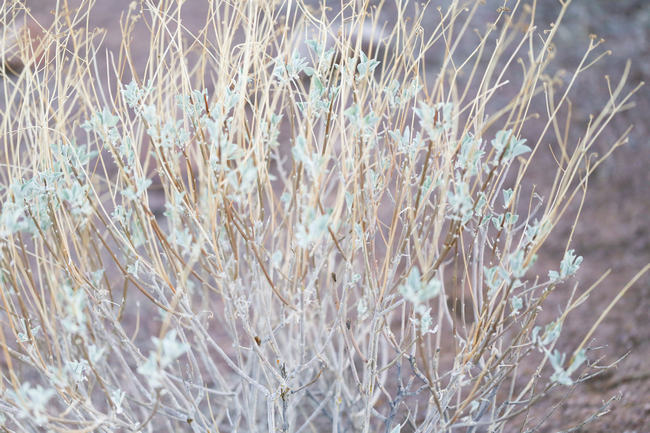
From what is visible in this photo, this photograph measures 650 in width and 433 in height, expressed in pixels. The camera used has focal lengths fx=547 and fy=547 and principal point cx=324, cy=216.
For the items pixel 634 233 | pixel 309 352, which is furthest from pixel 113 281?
pixel 634 233

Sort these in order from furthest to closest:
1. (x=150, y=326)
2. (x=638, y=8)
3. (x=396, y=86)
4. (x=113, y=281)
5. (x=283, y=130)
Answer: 1. (x=638, y=8)
2. (x=283, y=130)
3. (x=113, y=281)
4. (x=150, y=326)
5. (x=396, y=86)

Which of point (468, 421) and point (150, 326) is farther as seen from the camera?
point (150, 326)

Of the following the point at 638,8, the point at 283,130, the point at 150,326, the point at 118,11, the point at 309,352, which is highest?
the point at 638,8

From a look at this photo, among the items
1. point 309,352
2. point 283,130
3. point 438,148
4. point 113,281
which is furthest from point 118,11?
point 438,148

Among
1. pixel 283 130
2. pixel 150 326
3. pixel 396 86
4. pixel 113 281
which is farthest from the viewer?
pixel 283 130

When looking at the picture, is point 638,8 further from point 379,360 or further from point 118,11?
point 118,11

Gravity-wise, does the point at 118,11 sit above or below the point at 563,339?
above

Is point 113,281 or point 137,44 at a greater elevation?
point 137,44

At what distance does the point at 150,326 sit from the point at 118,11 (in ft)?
7.65

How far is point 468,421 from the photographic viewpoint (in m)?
1.25

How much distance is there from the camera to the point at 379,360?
2318mm

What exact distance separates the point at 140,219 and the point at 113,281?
1.66m

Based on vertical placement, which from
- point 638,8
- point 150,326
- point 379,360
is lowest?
point 150,326

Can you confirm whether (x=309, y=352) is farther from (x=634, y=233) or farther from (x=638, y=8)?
(x=638, y=8)
